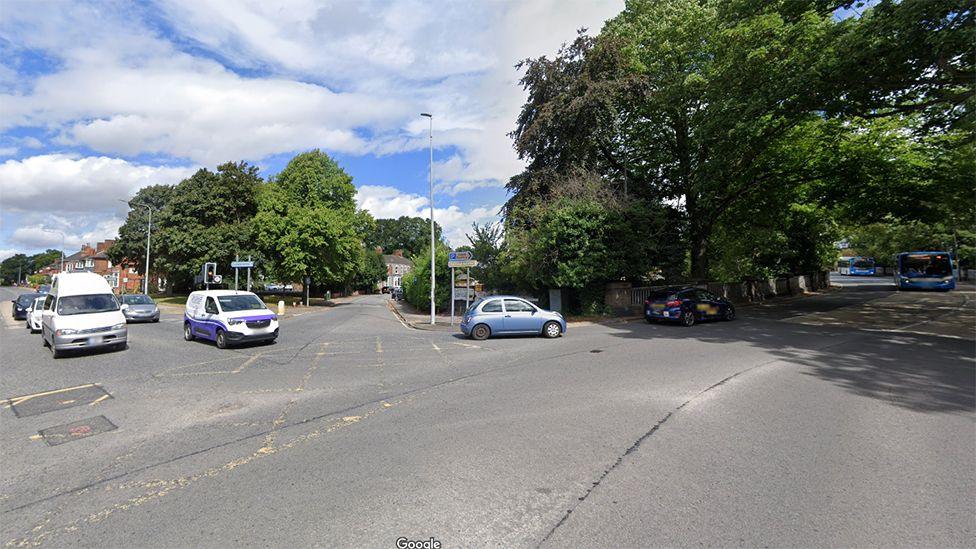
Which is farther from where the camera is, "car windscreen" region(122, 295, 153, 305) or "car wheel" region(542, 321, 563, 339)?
"car windscreen" region(122, 295, 153, 305)

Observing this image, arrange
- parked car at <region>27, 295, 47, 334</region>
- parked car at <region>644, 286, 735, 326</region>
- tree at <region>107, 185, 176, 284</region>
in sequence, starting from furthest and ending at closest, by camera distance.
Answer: tree at <region>107, 185, 176, 284</region>, parked car at <region>27, 295, 47, 334</region>, parked car at <region>644, 286, 735, 326</region>

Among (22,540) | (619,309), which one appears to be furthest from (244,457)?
(619,309)

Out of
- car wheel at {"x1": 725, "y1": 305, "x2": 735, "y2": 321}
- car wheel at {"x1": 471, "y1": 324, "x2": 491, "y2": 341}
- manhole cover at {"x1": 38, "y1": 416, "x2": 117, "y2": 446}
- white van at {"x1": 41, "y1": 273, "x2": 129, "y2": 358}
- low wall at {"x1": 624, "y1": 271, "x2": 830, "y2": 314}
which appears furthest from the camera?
low wall at {"x1": 624, "y1": 271, "x2": 830, "y2": 314}

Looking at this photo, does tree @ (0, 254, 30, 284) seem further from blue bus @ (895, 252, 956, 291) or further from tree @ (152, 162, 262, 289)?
blue bus @ (895, 252, 956, 291)

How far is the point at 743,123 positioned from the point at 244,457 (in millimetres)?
16780

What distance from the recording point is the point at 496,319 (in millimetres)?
14875

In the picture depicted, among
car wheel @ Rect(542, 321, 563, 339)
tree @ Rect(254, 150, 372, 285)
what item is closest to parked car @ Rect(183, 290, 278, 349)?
car wheel @ Rect(542, 321, 563, 339)

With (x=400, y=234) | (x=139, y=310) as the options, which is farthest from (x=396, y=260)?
(x=139, y=310)

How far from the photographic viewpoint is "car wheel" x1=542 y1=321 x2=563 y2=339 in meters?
14.8

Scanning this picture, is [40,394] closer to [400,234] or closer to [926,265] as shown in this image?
[926,265]

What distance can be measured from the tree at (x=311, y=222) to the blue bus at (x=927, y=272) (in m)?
43.0

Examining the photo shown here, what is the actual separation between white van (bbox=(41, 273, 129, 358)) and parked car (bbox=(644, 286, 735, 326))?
17481 millimetres

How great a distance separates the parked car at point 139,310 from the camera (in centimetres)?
2161

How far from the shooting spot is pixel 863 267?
6488cm
